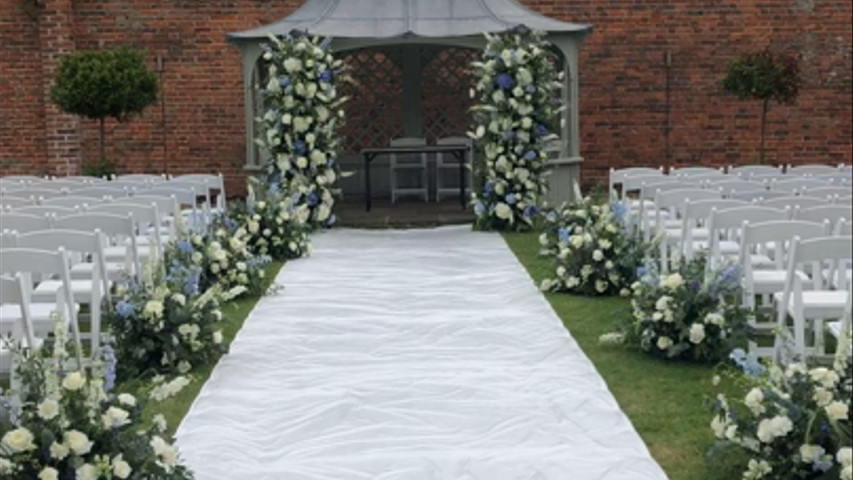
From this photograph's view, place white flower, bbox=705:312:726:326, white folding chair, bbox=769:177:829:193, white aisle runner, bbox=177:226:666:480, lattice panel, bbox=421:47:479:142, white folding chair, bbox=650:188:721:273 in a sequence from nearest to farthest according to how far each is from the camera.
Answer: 1. white aisle runner, bbox=177:226:666:480
2. white flower, bbox=705:312:726:326
3. white folding chair, bbox=650:188:721:273
4. white folding chair, bbox=769:177:829:193
5. lattice panel, bbox=421:47:479:142

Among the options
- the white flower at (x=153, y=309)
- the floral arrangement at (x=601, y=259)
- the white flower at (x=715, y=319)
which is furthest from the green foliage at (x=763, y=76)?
the white flower at (x=153, y=309)

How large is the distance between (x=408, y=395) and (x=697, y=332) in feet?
5.27

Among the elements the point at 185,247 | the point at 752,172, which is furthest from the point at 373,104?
the point at 185,247

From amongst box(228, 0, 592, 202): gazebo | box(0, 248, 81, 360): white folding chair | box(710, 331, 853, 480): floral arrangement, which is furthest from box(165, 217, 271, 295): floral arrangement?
box(228, 0, 592, 202): gazebo

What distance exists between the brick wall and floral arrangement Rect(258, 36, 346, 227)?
152 inches

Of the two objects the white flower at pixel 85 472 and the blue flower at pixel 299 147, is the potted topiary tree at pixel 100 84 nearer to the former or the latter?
the blue flower at pixel 299 147

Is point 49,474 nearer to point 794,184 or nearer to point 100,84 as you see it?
point 794,184

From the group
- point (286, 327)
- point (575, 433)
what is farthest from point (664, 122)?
point (575, 433)

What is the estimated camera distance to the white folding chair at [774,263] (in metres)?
7.21

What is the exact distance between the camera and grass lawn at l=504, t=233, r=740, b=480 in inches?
231

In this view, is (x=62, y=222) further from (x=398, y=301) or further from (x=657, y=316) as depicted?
(x=657, y=316)

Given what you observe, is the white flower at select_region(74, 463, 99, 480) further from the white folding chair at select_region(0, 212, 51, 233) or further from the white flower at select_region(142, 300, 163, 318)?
the white folding chair at select_region(0, 212, 51, 233)

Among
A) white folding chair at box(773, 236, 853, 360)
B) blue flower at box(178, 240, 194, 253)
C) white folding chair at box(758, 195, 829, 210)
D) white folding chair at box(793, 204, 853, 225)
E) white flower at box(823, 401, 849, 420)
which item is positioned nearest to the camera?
white flower at box(823, 401, 849, 420)

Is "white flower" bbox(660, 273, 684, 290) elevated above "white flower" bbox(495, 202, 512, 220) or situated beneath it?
elevated above
